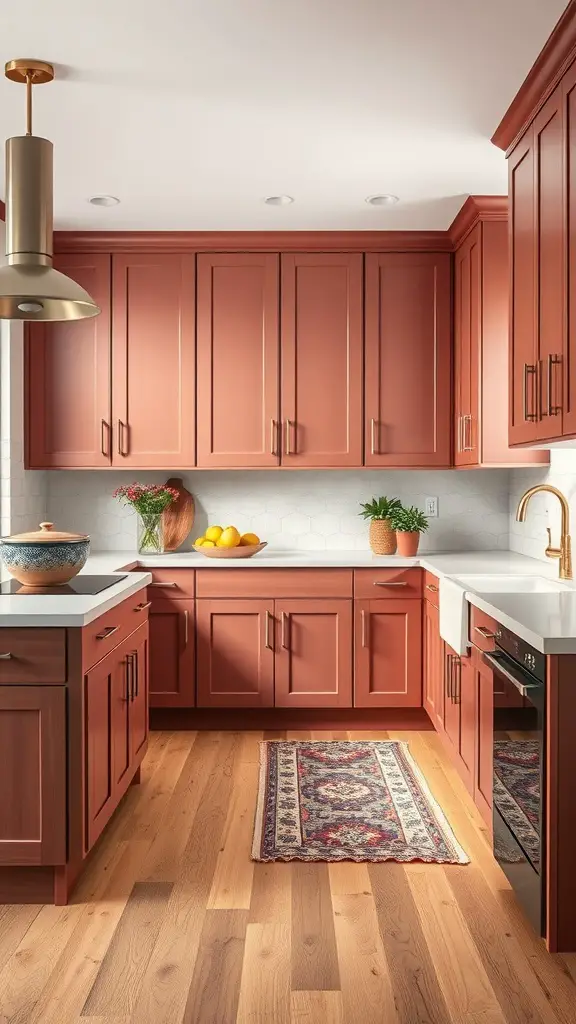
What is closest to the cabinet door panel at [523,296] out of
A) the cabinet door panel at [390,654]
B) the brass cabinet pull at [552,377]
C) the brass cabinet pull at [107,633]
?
the brass cabinet pull at [552,377]

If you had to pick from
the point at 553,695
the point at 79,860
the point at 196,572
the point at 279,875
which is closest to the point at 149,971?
the point at 79,860

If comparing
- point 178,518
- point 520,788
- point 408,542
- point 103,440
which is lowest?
point 520,788

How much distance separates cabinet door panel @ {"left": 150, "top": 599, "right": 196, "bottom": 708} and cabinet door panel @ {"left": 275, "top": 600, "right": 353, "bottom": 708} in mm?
440

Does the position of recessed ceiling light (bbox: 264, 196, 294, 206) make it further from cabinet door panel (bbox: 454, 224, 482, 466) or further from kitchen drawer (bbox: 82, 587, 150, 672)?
kitchen drawer (bbox: 82, 587, 150, 672)

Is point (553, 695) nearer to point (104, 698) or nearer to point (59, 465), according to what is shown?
point (104, 698)

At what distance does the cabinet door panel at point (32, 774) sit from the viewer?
243cm

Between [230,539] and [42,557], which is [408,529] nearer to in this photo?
[230,539]

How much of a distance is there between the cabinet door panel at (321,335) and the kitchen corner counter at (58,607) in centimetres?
179

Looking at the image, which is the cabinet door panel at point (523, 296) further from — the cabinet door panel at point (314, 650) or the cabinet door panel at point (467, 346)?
the cabinet door panel at point (314, 650)

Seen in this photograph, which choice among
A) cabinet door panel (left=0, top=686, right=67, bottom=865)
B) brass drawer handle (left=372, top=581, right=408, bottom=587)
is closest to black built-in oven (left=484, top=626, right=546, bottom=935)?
cabinet door panel (left=0, top=686, right=67, bottom=865)

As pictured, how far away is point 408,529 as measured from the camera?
174 inches

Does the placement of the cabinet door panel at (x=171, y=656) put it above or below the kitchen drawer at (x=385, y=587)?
below

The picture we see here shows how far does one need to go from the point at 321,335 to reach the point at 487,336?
917 millimetres

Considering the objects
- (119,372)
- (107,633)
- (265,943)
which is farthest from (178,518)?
(265,943)
